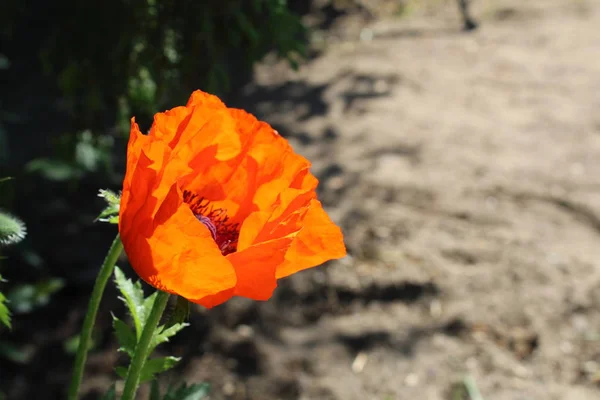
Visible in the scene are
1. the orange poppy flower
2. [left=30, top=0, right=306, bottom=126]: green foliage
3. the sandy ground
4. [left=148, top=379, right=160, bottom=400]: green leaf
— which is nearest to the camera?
the orange poppy flower

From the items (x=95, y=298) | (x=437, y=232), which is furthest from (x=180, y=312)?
(x=437, y=232)

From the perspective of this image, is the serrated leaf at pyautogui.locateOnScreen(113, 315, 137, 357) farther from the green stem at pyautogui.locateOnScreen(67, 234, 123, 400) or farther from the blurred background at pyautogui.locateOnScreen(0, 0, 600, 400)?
the blurred background at pyautogui.locateOnScreen(0, 0, 600, 400)

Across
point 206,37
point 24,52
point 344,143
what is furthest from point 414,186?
point 24,52

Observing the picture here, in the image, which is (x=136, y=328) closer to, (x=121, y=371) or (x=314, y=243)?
(x=121, y=371)

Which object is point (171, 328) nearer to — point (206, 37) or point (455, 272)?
point (206, 37)

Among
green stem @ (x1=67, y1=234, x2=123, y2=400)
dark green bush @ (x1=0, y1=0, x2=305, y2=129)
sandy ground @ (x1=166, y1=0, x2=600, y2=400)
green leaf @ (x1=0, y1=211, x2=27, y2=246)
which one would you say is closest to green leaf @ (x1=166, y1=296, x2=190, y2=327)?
green stem @ (x1=67, y1=234, x2=123, y2=400)

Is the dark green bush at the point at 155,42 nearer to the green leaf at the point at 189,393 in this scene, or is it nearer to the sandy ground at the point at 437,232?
the green leaf at the point at 189,393
